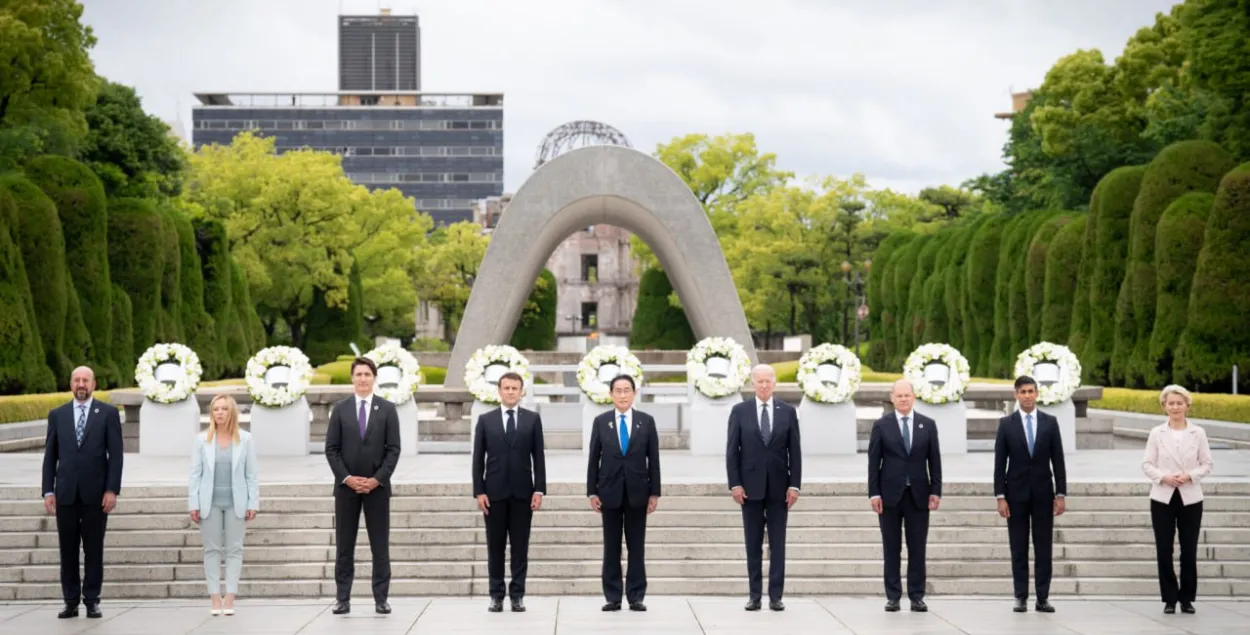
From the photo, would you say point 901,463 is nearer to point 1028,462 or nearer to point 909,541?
point 909,541

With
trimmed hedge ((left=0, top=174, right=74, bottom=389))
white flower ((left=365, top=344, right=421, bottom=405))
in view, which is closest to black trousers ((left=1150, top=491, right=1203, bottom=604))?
white flower ((left=365, top=344, right=421, bottom=405))

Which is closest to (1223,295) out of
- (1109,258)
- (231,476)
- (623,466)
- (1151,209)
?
(1151,209)

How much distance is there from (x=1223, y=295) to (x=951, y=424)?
342 inches

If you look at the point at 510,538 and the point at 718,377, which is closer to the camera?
the point at 510,538

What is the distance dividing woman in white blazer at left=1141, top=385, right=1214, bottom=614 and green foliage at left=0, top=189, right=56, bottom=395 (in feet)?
63.1

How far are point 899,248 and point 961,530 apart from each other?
34292mm

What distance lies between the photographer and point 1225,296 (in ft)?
74.5

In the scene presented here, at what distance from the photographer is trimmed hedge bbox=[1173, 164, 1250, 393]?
2256 cm

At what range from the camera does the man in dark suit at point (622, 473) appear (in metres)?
9.34

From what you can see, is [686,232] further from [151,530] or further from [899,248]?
[899,248]

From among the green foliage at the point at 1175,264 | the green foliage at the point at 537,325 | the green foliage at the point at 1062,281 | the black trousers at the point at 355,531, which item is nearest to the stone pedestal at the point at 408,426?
the black trousers at the point at 355,531

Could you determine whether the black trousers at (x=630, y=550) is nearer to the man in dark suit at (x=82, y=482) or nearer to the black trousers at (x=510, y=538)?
the black trousers at (x=510, y=538)

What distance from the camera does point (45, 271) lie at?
2475 cm

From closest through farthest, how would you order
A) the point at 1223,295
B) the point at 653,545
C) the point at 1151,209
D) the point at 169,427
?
the point at 653,545 < the point at 169,427 < the point at 1223,295 < the point at 1151,209
